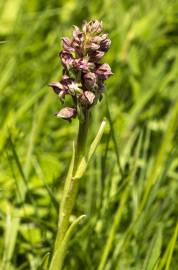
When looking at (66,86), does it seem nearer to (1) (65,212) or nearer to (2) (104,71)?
(2) (104,71)

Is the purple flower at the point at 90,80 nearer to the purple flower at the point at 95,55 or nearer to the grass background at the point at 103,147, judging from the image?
the purple flower at the point at 95,55

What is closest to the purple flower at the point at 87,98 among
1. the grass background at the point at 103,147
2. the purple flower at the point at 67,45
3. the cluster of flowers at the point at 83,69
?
the cluster of flowers at the point at 83,69

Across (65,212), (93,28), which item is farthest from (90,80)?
(65,212)

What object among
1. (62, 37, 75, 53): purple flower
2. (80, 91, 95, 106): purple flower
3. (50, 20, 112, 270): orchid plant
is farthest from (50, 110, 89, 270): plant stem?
(62, 37, 75, 53): purple flower

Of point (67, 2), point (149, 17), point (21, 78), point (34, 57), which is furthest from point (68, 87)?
point (67, 2)

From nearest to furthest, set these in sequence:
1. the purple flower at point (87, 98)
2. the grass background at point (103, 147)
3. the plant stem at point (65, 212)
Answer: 1. the purple flower at point (87, 98)
2. the plant stem at point (65, 212)
3. the grass background at point (103, 147)

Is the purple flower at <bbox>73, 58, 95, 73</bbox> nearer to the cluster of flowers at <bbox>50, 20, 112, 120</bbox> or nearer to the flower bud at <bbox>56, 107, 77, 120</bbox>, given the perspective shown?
the cluster of flowers at <bbox>50, 20, 112, 120</bbox>

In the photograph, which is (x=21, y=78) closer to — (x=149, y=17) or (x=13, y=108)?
(x=13, y=108)

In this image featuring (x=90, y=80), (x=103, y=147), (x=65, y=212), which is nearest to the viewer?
(x=90, y=80)
